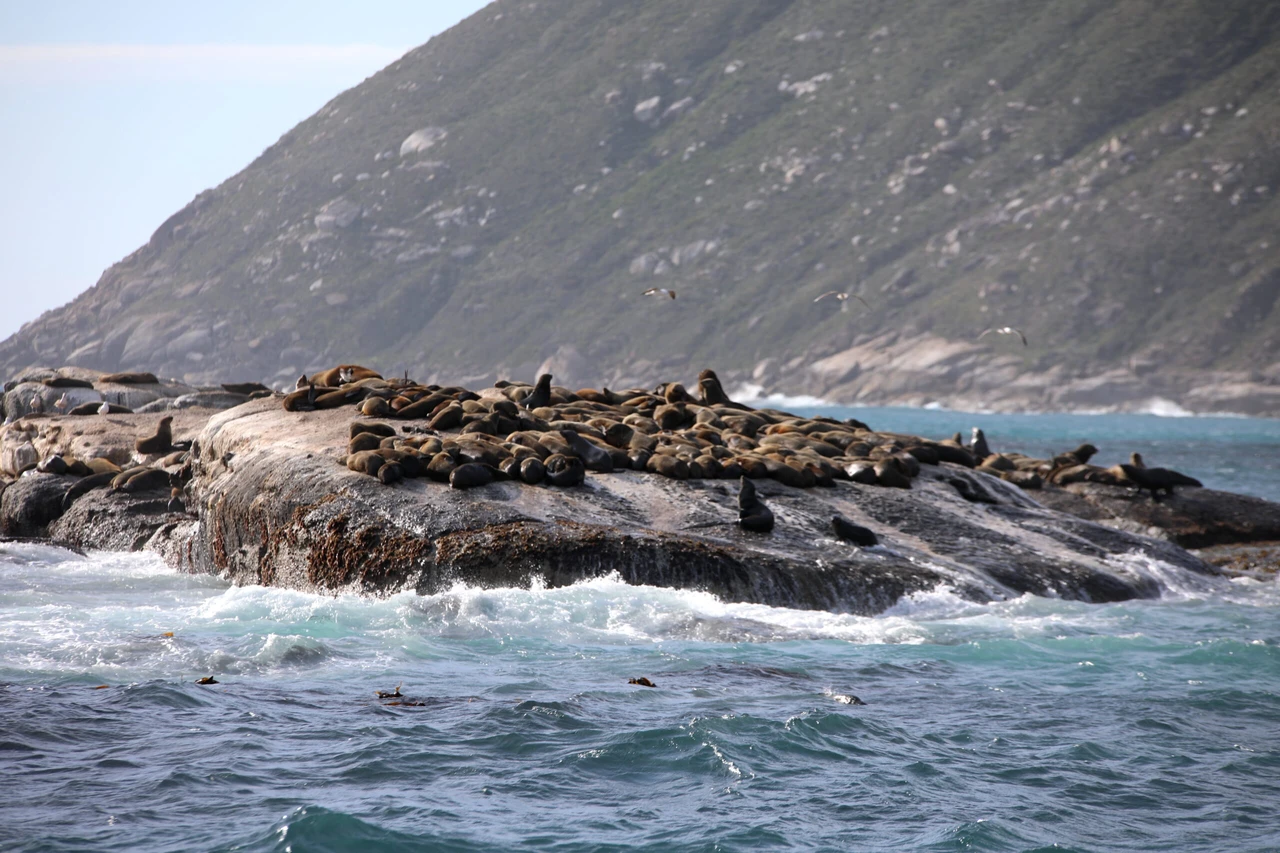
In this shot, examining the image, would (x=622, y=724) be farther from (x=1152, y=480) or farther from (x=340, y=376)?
(x=1152, y=480)

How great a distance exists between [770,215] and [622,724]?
119600 mm

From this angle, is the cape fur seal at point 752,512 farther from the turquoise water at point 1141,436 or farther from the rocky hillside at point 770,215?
the rocky hillside at point 770,215

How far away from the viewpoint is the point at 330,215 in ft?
473

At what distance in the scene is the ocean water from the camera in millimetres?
7242

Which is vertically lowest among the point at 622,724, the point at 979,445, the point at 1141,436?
the point at 622,724

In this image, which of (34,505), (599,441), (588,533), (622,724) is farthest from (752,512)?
(34,505)

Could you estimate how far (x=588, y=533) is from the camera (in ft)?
43.3

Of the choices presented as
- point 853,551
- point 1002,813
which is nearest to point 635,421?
point 853,551

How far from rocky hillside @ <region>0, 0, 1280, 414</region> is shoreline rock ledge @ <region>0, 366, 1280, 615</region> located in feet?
300

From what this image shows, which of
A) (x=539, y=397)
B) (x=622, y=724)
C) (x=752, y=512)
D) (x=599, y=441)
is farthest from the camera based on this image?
(x=539, y=397)

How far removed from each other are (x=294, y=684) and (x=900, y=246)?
366 feet

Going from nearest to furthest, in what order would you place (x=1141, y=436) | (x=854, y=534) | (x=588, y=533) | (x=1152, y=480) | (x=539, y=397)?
1. (x=588, y=533)
2. (x=854, y=534)
3. (x=539, y=397)
4. (x=1152, y=480)
5. (x=1141, y=436)

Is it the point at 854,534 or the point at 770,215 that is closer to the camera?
the point at 854,534

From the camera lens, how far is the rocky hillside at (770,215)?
10475 cm
